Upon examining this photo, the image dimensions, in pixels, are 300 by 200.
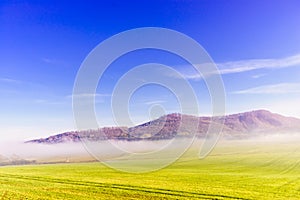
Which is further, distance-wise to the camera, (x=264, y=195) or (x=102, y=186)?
(x=102, y=186)

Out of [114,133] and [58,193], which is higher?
[114,133]

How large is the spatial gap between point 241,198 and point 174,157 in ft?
243

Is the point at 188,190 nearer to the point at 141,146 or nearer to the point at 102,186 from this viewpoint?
the point at 102,186

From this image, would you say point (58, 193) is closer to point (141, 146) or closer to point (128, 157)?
point (141, 146)

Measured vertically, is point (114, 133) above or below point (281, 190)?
above

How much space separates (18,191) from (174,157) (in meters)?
74.0

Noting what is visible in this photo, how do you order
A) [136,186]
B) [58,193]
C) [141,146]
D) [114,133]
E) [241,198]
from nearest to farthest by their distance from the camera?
[241,198], [58,193], [136,186], [114,133], [141,146]

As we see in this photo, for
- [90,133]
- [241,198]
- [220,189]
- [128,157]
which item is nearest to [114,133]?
[90,133]

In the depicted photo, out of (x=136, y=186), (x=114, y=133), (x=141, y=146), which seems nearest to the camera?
Result: (x=136, y=186)

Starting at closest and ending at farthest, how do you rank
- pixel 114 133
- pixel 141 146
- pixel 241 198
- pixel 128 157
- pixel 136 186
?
pixel 241 198 < pixel 136 186 < pixel 114 133 < pixel 141 146 < pixel 128 157

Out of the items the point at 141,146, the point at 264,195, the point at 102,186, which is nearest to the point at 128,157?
the point at 141,146

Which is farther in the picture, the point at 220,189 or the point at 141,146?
the point at 141,146

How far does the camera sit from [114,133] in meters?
→ 46.8

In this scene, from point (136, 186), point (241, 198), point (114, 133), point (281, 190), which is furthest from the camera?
point (114, 133)
